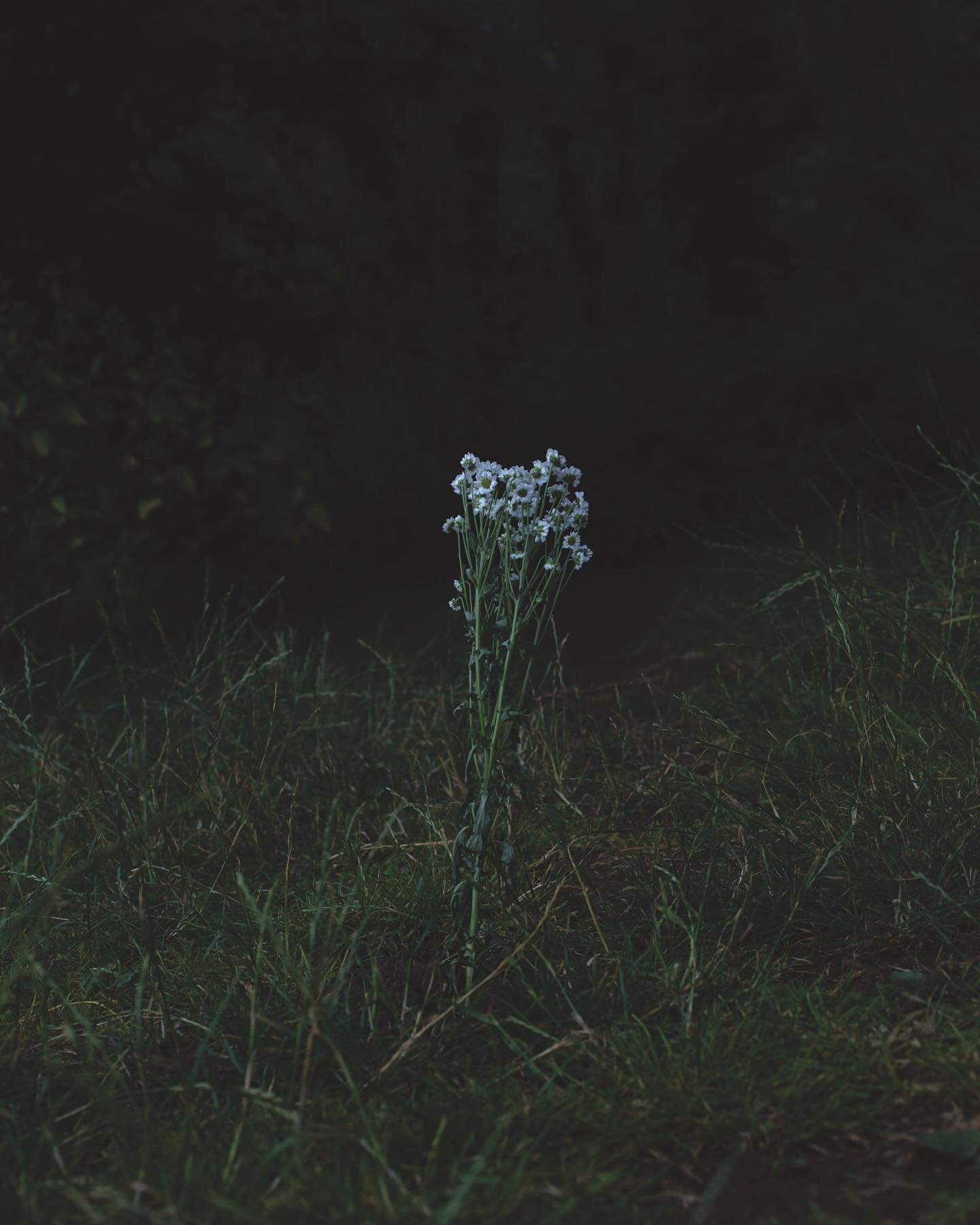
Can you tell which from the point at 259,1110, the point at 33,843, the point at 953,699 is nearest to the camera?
the point at 259,1110

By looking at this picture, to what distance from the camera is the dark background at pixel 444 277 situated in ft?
14.8

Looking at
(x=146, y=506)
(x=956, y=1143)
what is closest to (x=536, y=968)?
(x=956, y=1143)

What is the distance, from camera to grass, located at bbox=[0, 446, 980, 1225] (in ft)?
4.41

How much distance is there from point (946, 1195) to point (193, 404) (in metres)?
3.82

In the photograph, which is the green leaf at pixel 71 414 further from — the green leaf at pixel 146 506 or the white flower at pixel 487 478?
the white flower at pixel 487 478

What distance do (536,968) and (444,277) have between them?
4.23 metres

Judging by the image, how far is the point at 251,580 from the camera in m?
4.62

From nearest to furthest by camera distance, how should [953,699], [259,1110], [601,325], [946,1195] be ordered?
1. [946,1195]
2. [259,1110]
3. [953,699]
4. [601,325]

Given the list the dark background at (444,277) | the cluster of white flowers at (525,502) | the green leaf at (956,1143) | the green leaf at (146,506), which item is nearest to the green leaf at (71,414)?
the dark background at (444,277)

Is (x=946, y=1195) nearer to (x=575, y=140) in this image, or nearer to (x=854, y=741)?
(x=854, y=741)

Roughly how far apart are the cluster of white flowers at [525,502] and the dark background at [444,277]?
2647 millimetres

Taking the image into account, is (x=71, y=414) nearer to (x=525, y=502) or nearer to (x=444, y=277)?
(x=444, y=277)

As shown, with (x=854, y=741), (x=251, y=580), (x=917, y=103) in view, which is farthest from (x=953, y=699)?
(x=917, y=103)

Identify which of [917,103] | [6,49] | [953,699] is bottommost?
[953,699]
